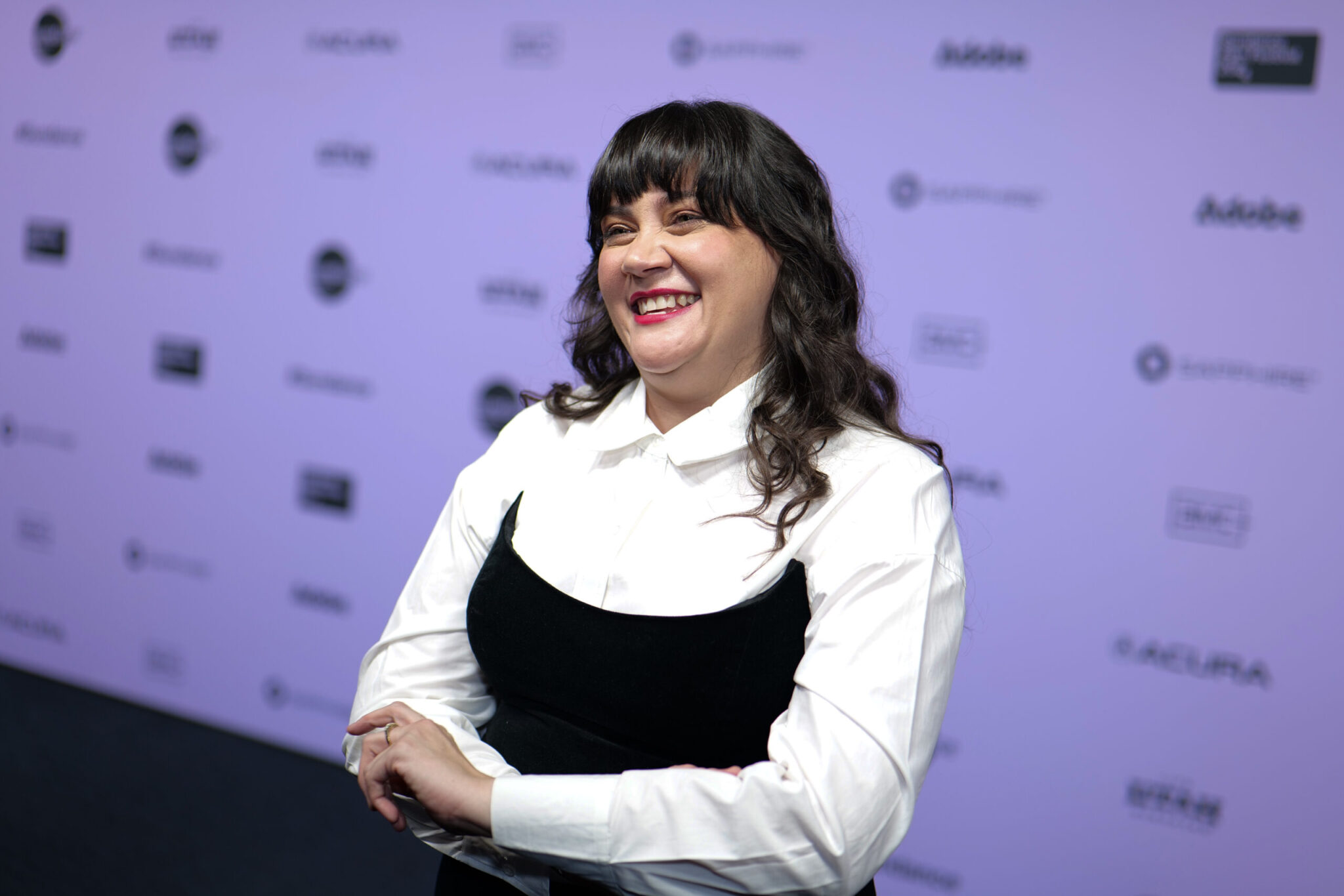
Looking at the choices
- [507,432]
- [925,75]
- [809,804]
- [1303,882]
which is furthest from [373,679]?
[1303,882]

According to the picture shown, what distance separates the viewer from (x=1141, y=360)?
212cm

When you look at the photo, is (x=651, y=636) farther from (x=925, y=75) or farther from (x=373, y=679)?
(x=925, y=75)

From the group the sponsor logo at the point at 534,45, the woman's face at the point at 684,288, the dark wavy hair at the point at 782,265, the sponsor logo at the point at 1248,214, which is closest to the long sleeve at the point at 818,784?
the dark wavy hair at the point at 782,265

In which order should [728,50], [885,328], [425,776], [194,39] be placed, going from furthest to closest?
1. [194,39]
2. [728,50]
3. [885,328]
4. [425,776]

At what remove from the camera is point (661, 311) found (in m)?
1.26

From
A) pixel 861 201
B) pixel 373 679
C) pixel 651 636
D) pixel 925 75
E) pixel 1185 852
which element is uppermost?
pixel 925 75

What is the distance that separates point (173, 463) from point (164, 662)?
665mm

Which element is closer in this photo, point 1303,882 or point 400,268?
point 1303,882

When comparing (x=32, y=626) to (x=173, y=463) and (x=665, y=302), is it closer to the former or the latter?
(x=173, y=463)

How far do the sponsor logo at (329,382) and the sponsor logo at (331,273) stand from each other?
222mm

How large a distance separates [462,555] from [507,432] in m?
0.20

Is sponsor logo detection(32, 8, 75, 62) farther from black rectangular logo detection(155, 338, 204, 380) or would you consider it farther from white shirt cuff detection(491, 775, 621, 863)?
white shirt cuff detection(491, 775, 621, 863)

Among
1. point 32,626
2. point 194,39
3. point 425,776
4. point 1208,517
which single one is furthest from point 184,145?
point 1208,517

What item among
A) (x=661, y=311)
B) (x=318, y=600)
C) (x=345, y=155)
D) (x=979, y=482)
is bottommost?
(x=318, y=600)
